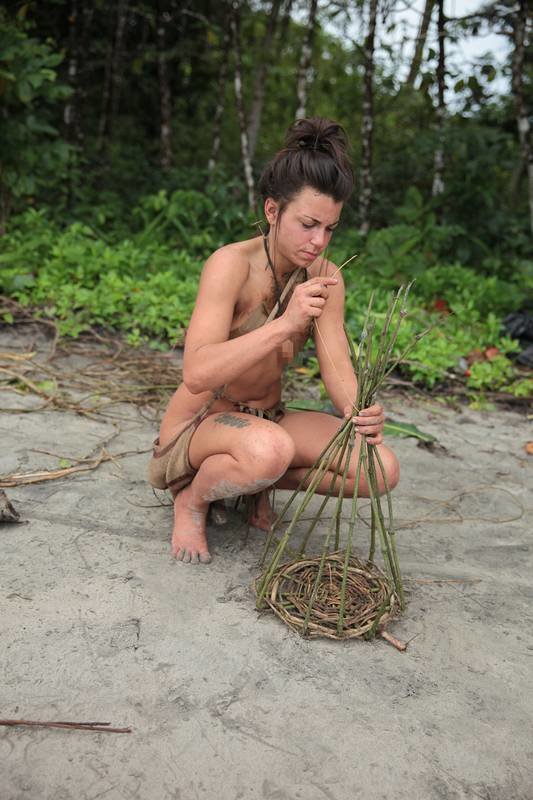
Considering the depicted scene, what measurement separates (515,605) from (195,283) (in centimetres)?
332

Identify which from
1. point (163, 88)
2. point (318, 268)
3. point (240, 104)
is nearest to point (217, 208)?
point (240, 104)

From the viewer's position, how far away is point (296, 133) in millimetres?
2100

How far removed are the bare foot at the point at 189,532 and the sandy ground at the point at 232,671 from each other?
45mm

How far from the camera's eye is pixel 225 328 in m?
2.17

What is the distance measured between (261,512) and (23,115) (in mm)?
4051

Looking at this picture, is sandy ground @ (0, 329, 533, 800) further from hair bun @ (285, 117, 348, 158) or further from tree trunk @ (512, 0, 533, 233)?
tree trunk @ (512, 0, 533, 233)

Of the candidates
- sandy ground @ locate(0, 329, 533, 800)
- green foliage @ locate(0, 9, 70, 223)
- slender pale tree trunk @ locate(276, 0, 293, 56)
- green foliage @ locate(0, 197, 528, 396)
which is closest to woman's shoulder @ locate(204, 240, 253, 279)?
sandy ground @ locate(0, 329, 533, 800)

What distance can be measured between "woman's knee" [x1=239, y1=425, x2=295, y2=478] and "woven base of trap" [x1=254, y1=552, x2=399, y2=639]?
0.28 metres

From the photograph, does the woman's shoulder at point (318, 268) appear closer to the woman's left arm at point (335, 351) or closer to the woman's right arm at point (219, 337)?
the woman's left arm at point (335, 351)

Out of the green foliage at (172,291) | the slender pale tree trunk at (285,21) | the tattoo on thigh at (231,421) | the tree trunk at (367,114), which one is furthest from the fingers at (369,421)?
the slender pale tree trunk at (285,21)

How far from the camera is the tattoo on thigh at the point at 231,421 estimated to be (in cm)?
219

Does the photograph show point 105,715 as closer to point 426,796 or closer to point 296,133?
point 426,796

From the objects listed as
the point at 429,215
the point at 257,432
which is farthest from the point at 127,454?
the point at 429,215

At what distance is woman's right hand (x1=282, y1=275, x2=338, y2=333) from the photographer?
6.30ft
